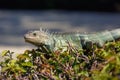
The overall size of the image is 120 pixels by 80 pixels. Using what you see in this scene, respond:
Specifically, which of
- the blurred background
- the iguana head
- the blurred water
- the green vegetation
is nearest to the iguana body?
the iguana head

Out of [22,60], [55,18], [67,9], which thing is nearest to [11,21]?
[55,18]

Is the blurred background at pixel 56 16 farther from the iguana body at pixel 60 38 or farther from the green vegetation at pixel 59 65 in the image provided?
the green vegetation at pixel 59 65

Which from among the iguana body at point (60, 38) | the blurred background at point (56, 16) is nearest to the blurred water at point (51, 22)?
the blurred background at point (56, 16)

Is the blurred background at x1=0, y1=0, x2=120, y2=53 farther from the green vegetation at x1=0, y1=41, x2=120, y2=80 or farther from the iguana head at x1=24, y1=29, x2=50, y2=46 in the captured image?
the green vegetation at x1=0, y1=41, x2=120, y2=80

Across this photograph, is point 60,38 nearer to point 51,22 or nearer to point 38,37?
point 38,37

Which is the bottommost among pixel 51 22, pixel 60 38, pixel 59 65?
pixel 59 65

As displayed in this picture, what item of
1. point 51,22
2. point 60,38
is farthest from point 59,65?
point 51,22

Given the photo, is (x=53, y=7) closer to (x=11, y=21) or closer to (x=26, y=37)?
(x=11, y=21)
